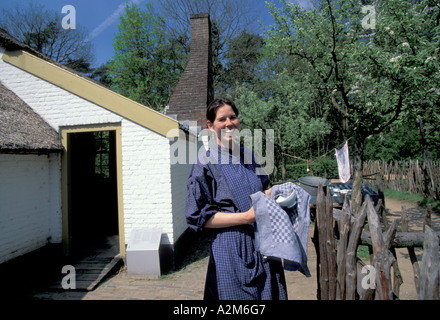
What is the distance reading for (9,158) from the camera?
461 cm

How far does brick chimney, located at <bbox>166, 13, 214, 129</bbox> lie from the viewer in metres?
8.80

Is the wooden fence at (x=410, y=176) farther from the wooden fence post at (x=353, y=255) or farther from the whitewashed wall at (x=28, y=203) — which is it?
the whitewashed wall at (x=28, y=203)

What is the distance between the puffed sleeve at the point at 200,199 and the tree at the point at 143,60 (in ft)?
79.0

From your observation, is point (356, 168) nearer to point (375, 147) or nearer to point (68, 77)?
point (68, 77)

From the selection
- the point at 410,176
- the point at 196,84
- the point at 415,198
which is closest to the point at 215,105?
the point at 196,84

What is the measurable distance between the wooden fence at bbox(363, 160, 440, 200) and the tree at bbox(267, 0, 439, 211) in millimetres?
3847

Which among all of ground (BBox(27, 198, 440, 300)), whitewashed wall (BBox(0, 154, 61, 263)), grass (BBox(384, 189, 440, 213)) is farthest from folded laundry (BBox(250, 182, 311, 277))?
grass (BBox(384, 189, 440, 213))

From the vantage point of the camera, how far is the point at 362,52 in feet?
16.9

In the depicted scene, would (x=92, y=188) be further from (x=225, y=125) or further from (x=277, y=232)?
(x=277, y=232)

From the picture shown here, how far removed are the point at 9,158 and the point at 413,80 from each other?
7422 millimetres

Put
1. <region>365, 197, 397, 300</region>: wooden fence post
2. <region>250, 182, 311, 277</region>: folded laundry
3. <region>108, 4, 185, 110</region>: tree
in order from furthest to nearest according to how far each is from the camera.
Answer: <region>108, 4, 185, 110</region>: tree < <region>365, 197, 397, 300</region>: wooden fence post < <region>250, 182, 311, 277</region>: folded laundry

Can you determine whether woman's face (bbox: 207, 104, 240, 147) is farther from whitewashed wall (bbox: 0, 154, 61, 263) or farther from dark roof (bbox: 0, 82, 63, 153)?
whitewashed wall (bbox: 0, 154, 61, 263)
